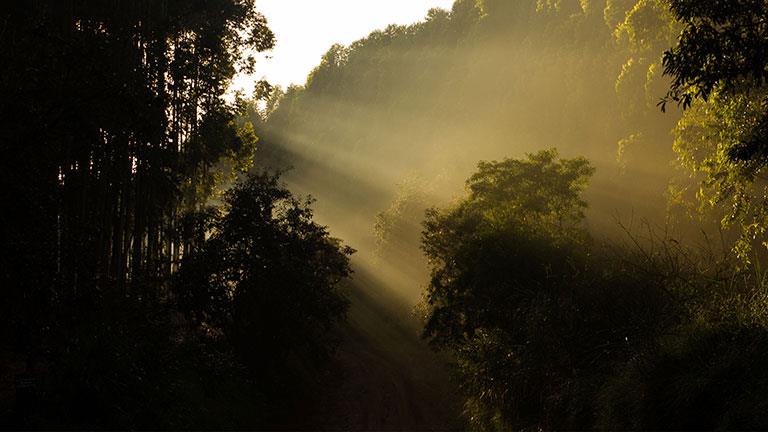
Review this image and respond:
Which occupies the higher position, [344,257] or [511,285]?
[511,285]

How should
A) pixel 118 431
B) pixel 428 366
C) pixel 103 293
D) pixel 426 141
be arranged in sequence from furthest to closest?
pixel 426 141 < pixel 428 366 < pixel 103 293 < pixel 118 431

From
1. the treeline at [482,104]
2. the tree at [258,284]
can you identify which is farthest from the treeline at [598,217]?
the tree at [258,284]

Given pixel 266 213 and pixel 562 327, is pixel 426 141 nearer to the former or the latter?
pixel 266 213

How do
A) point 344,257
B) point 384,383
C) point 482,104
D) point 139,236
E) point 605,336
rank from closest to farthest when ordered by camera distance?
point 605,336
point 139,236
point 344,257
point 384,383
point 482,104

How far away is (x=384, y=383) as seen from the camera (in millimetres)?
33594

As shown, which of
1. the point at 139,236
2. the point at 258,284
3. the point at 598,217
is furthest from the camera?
the point at 598,217

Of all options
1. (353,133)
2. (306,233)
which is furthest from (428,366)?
(353,133)

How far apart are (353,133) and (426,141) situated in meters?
19.6

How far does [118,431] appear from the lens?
38.5 ft

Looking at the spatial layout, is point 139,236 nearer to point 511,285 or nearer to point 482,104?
point 511,285

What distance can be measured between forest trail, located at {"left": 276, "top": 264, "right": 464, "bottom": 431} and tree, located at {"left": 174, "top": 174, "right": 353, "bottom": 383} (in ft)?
9.87

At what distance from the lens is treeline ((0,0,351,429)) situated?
11.1m

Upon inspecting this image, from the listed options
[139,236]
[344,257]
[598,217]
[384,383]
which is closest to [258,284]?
[139,236]

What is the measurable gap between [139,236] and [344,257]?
7834 millimetres
